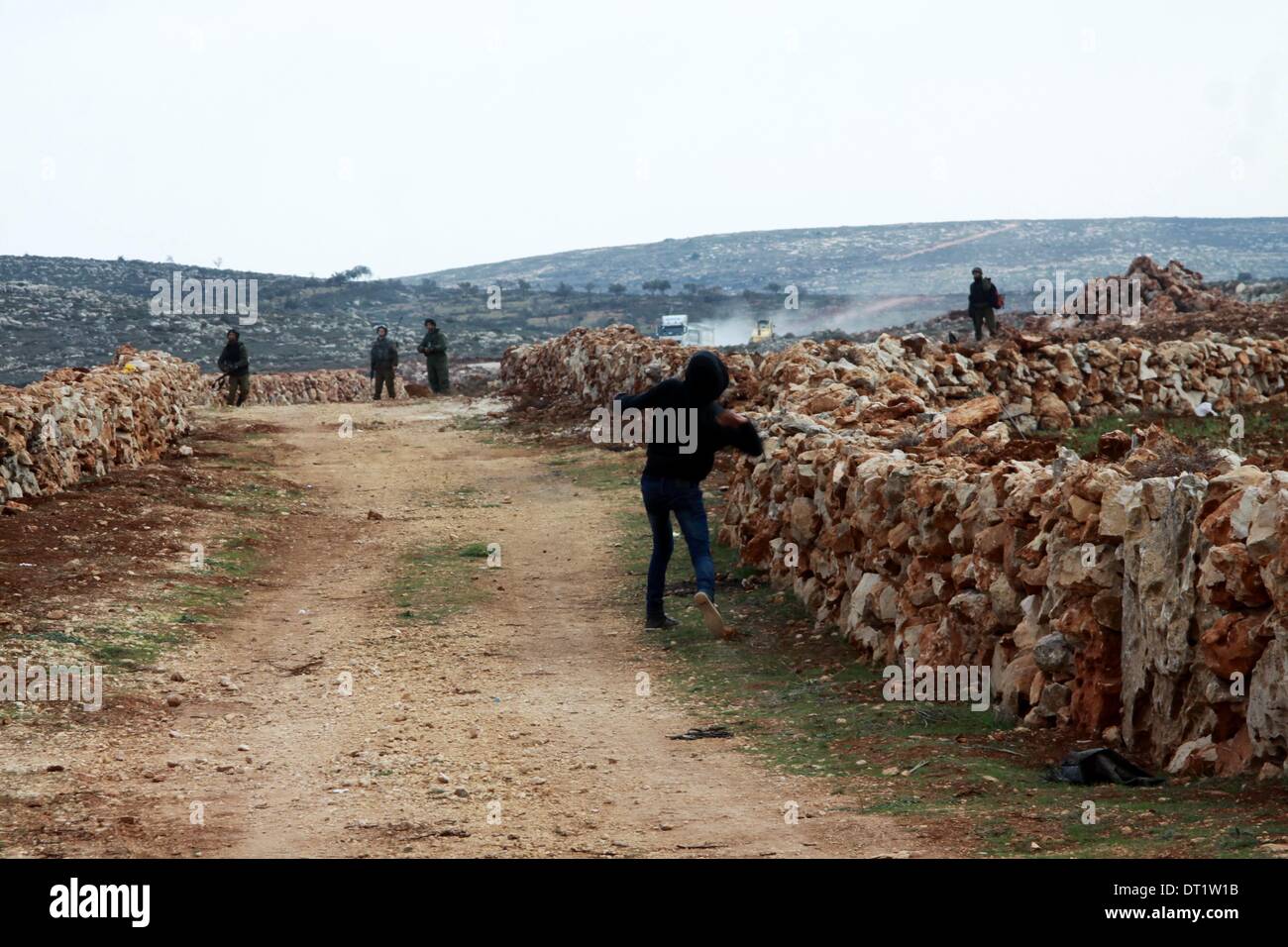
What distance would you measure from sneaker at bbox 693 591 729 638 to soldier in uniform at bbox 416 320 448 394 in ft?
69.7

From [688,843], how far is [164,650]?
5.33m

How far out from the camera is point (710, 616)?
988 centimetres

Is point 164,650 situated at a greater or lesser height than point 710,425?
lesser

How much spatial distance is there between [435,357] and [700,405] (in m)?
22.0

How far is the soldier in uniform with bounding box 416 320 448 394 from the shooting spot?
101 ft

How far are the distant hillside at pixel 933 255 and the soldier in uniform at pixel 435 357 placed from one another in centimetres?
8932

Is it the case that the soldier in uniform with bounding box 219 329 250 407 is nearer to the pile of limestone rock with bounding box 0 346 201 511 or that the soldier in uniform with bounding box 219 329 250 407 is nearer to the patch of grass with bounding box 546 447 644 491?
the pile of limestone rock with bounding box 0 346 201 511

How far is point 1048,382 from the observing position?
20172 millimetres

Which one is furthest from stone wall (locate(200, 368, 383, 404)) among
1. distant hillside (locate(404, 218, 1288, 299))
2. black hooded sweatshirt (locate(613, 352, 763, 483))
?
distant hillside (locate(404, 218, 1288, 299))

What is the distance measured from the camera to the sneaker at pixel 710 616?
9.73m

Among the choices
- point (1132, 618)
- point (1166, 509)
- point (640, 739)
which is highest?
point (1166, 509)

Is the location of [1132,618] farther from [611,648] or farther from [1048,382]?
[1048,382]

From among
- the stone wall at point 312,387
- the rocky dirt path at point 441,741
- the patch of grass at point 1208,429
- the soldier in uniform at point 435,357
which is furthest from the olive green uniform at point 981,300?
the stone wall at point 312,387

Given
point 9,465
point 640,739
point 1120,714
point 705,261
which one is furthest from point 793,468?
point 705,261
